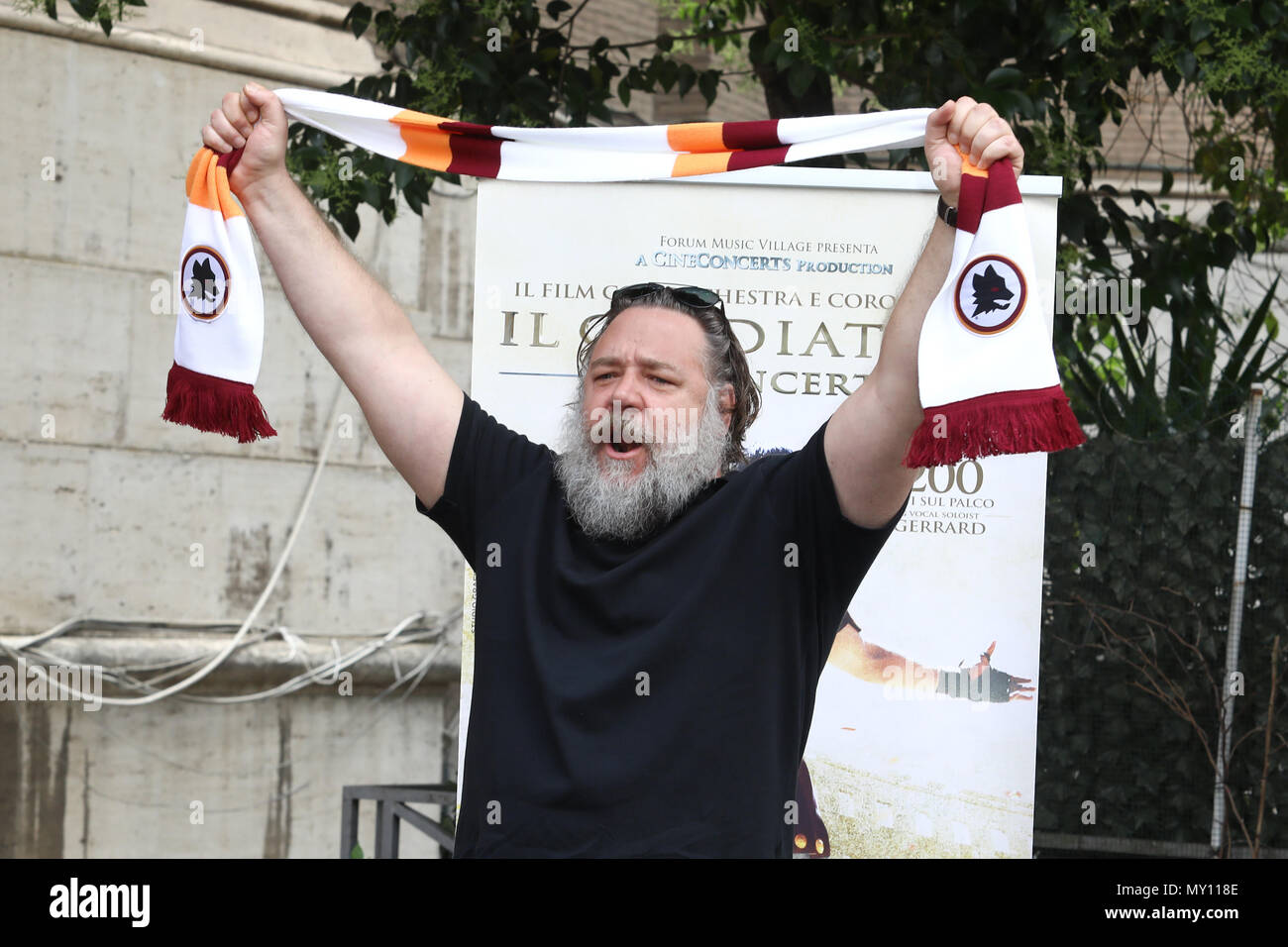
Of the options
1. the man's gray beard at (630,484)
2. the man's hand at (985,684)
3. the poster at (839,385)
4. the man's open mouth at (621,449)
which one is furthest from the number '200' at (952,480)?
the man's open mouth at (621,449)

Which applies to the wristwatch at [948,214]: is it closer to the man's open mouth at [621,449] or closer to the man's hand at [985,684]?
the man's open mouth at [621,449]

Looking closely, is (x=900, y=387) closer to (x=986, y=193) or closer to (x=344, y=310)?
(x=986, y=193)

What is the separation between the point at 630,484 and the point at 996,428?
0.64 meters

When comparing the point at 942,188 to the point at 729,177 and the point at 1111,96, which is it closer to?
the point at 729,177

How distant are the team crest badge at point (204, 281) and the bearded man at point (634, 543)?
19 cm

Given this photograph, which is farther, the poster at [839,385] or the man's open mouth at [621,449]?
the poster at [839,385]

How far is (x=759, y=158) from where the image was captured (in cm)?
296

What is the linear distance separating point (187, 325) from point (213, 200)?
0.83 ft

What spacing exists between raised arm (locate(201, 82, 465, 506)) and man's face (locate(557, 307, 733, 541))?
0.26m

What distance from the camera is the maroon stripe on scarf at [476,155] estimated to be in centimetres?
322

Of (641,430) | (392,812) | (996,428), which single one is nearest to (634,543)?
(641,430)

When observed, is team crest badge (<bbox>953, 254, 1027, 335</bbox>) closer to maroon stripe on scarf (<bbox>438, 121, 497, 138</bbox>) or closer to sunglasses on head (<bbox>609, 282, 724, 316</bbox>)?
sunglasses on head (<bbox>609, 282, 724, 316</bbox>)

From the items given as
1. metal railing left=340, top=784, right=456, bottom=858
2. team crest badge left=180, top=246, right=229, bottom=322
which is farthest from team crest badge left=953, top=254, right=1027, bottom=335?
Result: metal railing left=340, top=784, right=456, bottom=858

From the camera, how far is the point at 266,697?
6699 millimetres
